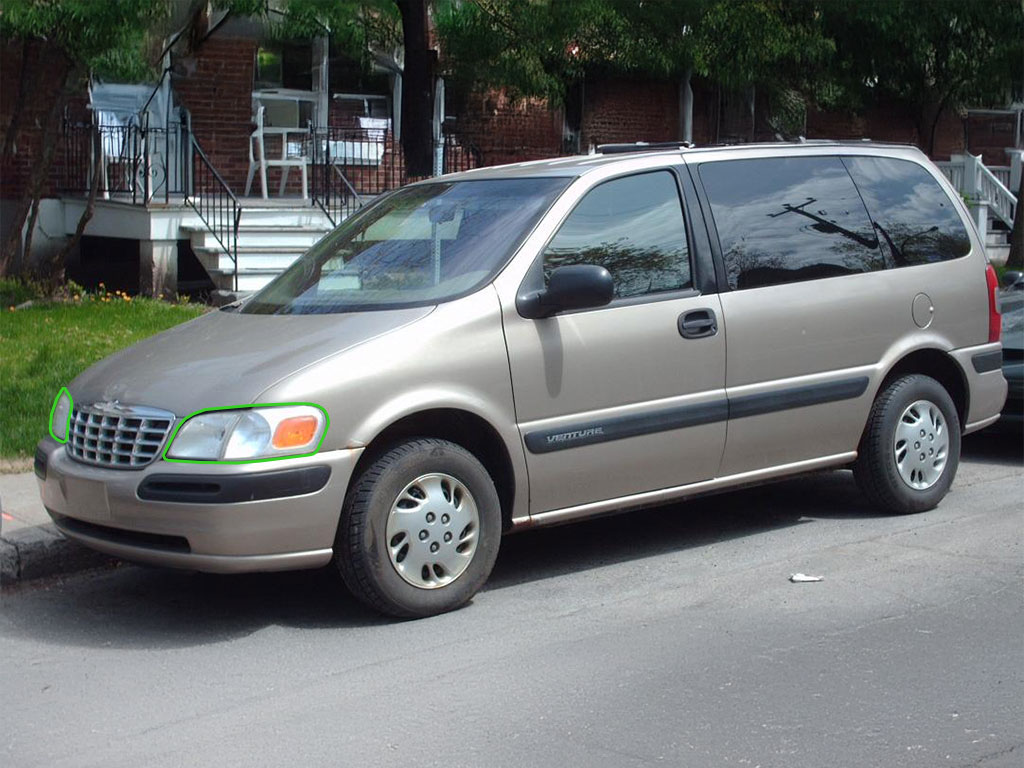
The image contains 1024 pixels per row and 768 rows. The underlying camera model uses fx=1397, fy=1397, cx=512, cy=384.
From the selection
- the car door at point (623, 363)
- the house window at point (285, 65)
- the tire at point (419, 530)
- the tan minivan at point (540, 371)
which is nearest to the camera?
the tan minivan at point (540, 371)

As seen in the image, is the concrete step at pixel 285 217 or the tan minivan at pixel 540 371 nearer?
the tan minivan at pixel 540 371

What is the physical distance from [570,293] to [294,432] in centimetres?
136

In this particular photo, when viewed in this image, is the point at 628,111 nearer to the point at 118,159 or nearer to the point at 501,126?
the point at 501,126

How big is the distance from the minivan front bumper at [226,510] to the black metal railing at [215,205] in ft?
29.0

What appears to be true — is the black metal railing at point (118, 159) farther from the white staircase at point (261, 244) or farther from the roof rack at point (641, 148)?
the roof rack at point (641, 148)

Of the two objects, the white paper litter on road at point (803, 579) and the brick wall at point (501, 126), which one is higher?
the brick wall at point (501, 126)

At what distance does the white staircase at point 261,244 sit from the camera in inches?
567

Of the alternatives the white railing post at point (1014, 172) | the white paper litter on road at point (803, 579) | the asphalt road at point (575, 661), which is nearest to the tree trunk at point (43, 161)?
the asphalt road at point (575, 661)

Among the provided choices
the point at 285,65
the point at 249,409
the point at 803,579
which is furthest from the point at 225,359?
the point at 285,65

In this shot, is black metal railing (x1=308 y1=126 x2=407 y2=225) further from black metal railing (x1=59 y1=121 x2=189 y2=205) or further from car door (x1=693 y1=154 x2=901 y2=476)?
car door (x1=693 y1=154 x2=901 y2=476)

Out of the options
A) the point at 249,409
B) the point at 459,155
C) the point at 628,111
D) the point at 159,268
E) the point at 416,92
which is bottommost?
the point at 249,409

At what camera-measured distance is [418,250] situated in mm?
6527

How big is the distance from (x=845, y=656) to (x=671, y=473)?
4.82 feet

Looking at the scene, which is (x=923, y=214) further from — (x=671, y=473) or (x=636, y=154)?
(x=671, y=473)
